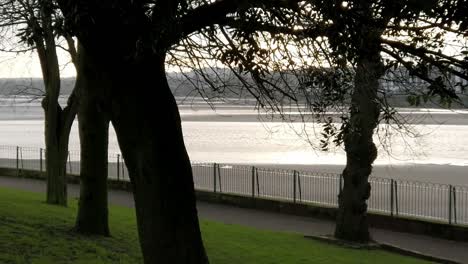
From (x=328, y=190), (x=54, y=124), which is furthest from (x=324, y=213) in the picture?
(x=54, y=124)

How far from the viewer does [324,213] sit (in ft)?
67.3

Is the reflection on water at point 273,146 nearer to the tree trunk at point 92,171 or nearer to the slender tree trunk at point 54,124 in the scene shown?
the slender tree trunk at point 54,124

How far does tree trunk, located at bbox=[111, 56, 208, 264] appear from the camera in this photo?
6.75 metres

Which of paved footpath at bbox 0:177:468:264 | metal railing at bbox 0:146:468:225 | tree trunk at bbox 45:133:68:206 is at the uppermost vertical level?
tree trunk at bbox 45:133:68:206

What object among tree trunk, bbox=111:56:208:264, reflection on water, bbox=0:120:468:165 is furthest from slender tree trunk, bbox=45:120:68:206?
reflection on water, bbox=0:120:468:165

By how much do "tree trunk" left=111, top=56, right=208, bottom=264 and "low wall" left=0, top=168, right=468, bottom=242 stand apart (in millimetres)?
12062

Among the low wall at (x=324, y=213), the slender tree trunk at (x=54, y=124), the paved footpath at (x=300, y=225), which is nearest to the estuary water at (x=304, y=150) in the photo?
the low wall at (x=324, y=213)

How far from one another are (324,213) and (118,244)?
32.0 feet

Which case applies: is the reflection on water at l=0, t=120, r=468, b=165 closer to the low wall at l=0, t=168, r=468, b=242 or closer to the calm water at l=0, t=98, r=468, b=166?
the calm water at l=0, t=98, r=468, b=166

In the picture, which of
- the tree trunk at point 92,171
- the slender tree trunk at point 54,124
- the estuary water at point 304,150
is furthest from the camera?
the estuary water at point 304,150

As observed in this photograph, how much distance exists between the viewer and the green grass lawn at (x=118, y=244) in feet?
32.7

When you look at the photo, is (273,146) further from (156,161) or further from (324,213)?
(156,161)

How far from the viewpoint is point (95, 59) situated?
6.91 metres

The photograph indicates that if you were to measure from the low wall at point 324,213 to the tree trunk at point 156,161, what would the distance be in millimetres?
12062
